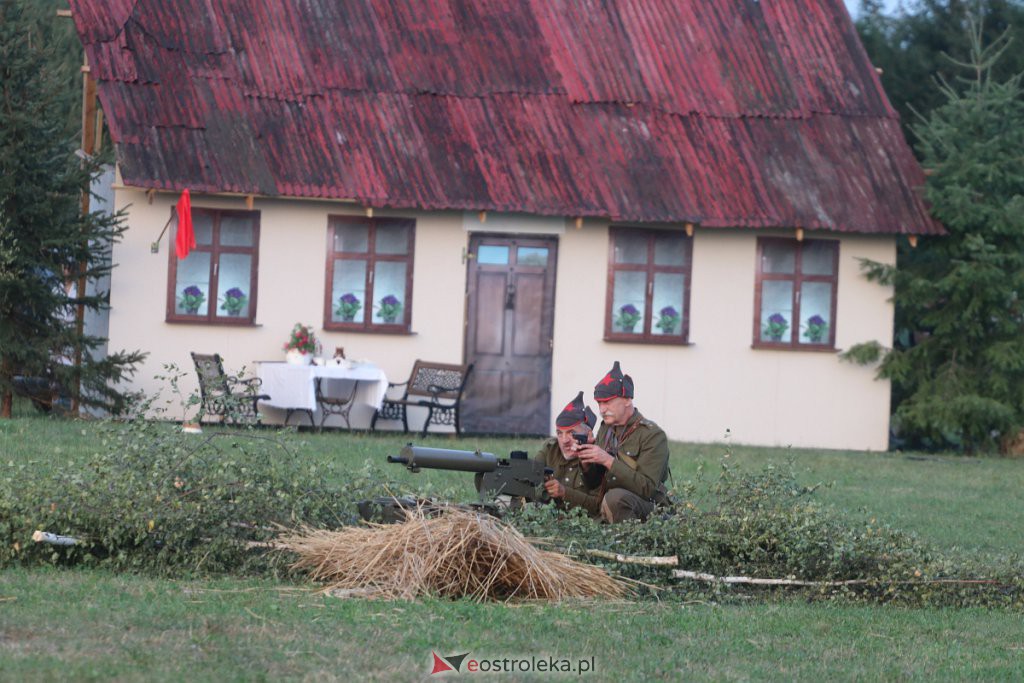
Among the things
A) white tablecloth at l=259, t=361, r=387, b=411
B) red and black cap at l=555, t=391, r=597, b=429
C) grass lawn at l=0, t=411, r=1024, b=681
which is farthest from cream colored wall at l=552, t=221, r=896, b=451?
grass lawn at l=0, t=411, r=1024, b=681

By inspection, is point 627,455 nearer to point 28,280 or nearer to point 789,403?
point 28,280

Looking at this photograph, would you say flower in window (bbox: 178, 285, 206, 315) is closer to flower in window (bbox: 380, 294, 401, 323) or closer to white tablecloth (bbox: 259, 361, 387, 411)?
white tablecloth (bbox: 259, 361, 387, 411)

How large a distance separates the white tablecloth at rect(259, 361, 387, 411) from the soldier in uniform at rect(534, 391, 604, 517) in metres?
9.06

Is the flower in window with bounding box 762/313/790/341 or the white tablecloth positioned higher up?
the flower in window with bounding box 762/313/790/341

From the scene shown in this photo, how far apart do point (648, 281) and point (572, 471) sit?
10.7 m

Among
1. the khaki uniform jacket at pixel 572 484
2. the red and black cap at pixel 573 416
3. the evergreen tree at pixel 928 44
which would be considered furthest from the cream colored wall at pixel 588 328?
the red and black cap at pixel 573 416

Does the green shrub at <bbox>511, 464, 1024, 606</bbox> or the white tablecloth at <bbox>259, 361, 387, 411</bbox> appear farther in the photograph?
the white tablecloth at <bbox>259, 361, 387, 411</bbox>

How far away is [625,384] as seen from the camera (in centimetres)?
973

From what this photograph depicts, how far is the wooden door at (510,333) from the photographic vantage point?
782 inches

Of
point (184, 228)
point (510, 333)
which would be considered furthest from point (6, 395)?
point (510, 333)

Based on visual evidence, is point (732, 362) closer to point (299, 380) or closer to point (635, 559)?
point (299, 380)

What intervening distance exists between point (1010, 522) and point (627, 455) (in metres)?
5.08

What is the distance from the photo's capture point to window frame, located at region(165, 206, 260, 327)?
63.2ft

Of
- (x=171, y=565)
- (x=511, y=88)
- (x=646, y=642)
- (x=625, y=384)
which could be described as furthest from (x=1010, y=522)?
(x=511, y=88)
